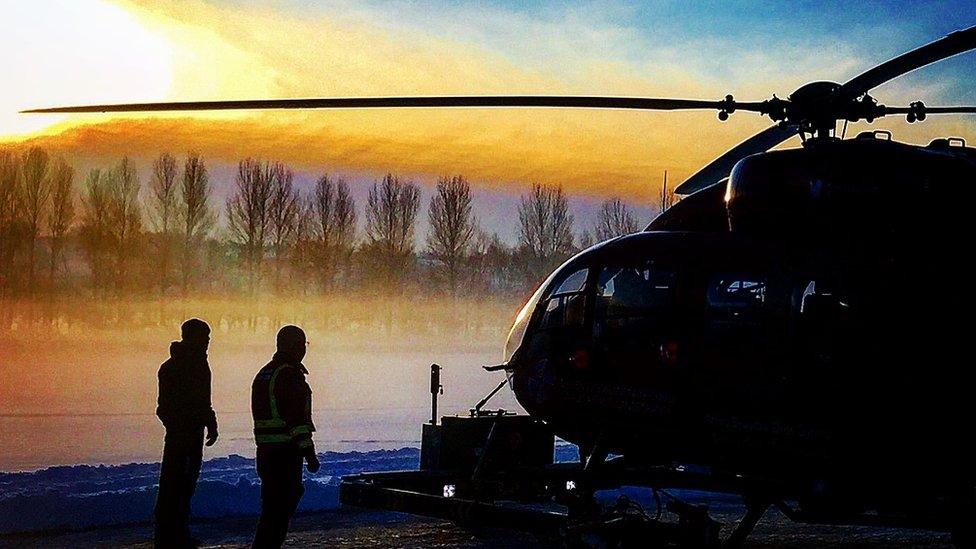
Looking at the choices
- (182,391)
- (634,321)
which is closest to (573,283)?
(634,321)

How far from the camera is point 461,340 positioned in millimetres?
80812

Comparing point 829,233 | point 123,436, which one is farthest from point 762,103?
point 123,436

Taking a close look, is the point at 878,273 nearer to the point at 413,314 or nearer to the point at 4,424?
the point at 4,424

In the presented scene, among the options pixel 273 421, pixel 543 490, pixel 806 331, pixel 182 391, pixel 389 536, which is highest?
pixel 806 331

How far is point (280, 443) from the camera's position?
7680mm

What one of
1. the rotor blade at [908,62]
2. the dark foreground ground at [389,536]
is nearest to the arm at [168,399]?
the dark foreground ground at [389,536]

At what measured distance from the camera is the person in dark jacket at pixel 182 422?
28.9 feet

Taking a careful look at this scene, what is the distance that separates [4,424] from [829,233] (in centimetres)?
2235

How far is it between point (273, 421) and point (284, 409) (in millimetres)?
119

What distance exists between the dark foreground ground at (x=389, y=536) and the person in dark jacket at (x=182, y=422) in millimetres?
876

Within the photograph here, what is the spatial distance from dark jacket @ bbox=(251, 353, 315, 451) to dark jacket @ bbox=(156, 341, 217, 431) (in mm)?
1334

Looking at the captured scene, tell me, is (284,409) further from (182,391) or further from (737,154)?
(737,154)

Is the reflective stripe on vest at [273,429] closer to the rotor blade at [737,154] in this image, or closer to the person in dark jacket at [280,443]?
the person in dark jacket at [280,443]

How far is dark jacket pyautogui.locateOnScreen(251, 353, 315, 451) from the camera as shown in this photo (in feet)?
25.2
